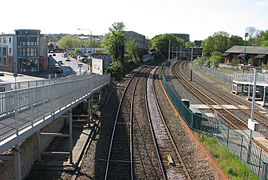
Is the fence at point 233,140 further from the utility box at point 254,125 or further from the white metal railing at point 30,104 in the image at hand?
the white metal railing at point 30,104

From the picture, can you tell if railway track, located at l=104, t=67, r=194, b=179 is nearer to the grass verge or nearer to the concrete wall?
the grass verge

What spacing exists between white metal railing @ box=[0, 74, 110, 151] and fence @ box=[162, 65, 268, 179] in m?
8.06

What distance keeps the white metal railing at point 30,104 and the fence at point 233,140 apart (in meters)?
8.06

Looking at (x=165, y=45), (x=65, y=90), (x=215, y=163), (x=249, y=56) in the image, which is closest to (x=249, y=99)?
(x=215, y=163)

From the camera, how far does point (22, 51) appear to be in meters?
55.5

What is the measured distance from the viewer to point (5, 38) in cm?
5575

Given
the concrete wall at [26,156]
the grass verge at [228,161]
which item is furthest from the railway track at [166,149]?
the concrete wall at [26,156]

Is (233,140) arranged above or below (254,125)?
below

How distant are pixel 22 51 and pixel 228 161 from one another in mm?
50891

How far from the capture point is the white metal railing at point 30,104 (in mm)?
8555

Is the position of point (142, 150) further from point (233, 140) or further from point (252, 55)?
point (252, 55)

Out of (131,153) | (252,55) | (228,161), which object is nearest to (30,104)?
(131,153)

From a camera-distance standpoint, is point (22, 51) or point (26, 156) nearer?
point (26, 156)

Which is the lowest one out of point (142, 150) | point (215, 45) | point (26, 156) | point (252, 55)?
point (142, 150)
